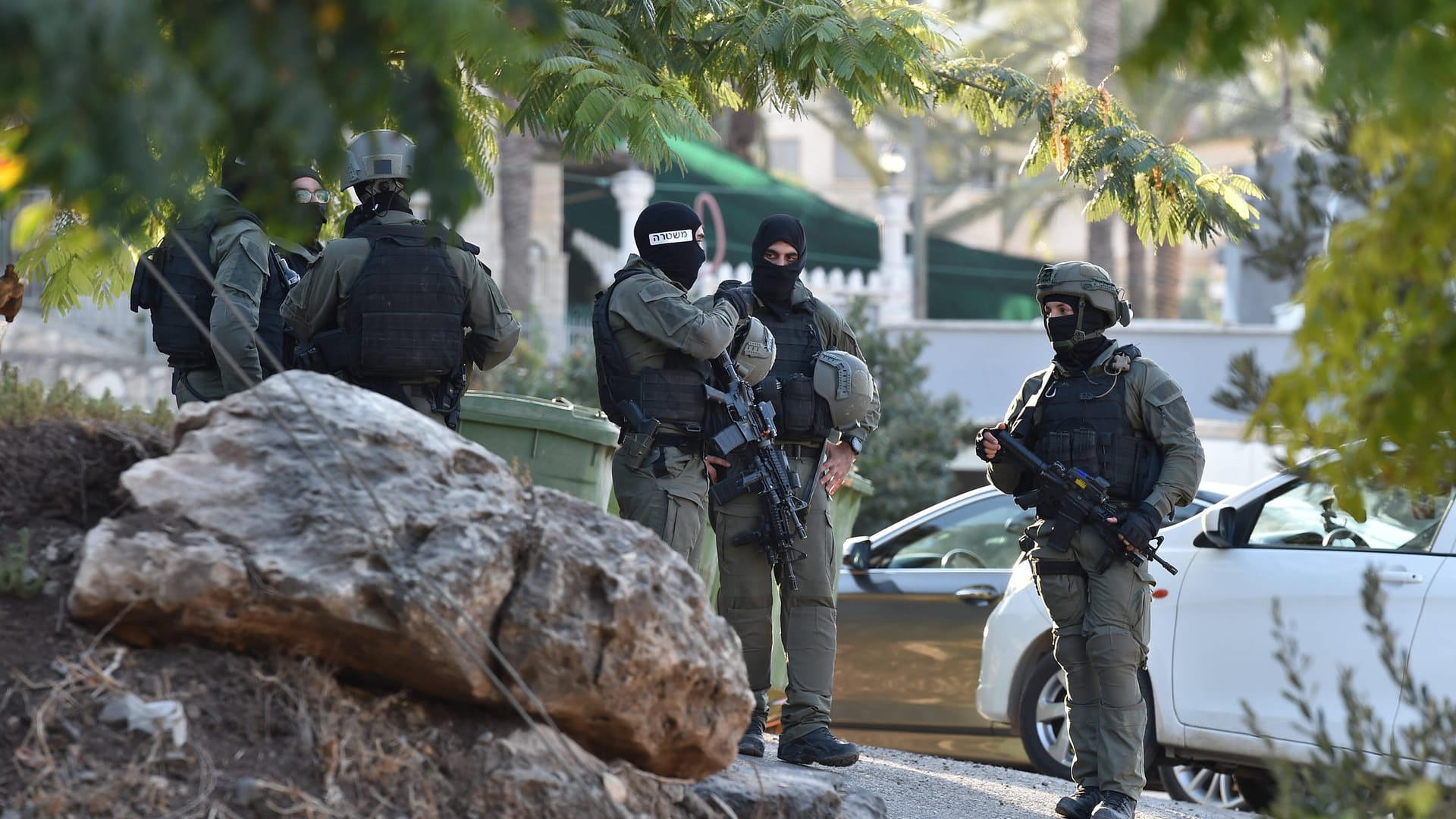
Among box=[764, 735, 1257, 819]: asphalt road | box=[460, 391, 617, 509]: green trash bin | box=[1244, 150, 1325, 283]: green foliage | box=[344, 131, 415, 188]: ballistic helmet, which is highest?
box=[1244, 150, 1325, 283]: green foliage

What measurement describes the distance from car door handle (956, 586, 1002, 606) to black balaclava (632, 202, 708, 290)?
3223 mm

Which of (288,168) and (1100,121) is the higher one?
(1100,121)

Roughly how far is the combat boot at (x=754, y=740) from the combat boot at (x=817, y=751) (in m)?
0.10

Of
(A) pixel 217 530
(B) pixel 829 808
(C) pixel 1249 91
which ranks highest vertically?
(C) pixel 1249 91

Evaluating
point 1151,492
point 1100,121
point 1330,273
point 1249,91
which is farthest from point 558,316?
point 1249,91

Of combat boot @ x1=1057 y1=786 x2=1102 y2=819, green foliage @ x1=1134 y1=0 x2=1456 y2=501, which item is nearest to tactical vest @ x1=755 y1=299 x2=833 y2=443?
combat boot @ x1=1057 y1=786 x2=1102 y2=819

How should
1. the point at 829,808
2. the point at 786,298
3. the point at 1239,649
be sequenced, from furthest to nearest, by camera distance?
the point at 1239,649 → the point at 786,298 → the point at 829,808

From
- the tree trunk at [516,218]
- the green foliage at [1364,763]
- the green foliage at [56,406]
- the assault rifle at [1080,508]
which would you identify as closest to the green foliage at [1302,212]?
the assault rifle at [1080,508]

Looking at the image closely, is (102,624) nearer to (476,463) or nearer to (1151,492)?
(476,463)

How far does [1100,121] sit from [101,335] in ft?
40.7

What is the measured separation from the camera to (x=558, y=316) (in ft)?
62.3

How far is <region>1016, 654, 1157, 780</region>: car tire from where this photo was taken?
23.9ft

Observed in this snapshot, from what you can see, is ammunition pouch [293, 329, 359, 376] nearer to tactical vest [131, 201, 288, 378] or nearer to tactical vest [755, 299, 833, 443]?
tactical vest [131, 201, 288, 378]

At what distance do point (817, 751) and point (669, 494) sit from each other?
3.38ft
